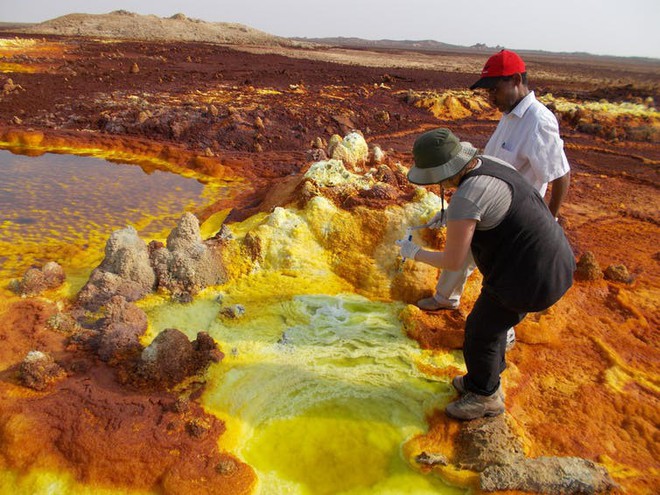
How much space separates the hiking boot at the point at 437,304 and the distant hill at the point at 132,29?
41165mm

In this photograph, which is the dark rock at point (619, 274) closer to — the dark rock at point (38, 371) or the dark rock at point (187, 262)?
the dark rock at point (187, 262)

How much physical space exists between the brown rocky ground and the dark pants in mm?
316

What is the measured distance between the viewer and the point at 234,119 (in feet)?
30.2

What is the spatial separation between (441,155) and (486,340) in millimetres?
942

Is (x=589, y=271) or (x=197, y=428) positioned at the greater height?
(x=589, y=271)

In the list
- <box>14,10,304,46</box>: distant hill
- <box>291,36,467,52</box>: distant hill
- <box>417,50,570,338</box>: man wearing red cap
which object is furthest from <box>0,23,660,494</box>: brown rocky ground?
<box>291,36,467,52</box>: distant hill

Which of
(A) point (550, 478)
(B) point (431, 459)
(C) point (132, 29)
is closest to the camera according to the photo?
(A) point (550, 478)

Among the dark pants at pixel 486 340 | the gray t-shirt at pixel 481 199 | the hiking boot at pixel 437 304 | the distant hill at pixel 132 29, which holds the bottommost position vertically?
the hiking boot at pixel 437 304

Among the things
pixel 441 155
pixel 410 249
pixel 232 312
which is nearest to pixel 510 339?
pixel 410 249

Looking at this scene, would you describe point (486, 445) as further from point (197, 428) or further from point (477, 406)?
point (197, 428)

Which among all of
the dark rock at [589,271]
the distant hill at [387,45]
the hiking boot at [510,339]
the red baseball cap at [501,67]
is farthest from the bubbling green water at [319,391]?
the distant hill at [387,45]

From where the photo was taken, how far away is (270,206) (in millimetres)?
4930

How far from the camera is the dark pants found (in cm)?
213

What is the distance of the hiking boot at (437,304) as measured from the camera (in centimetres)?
338
